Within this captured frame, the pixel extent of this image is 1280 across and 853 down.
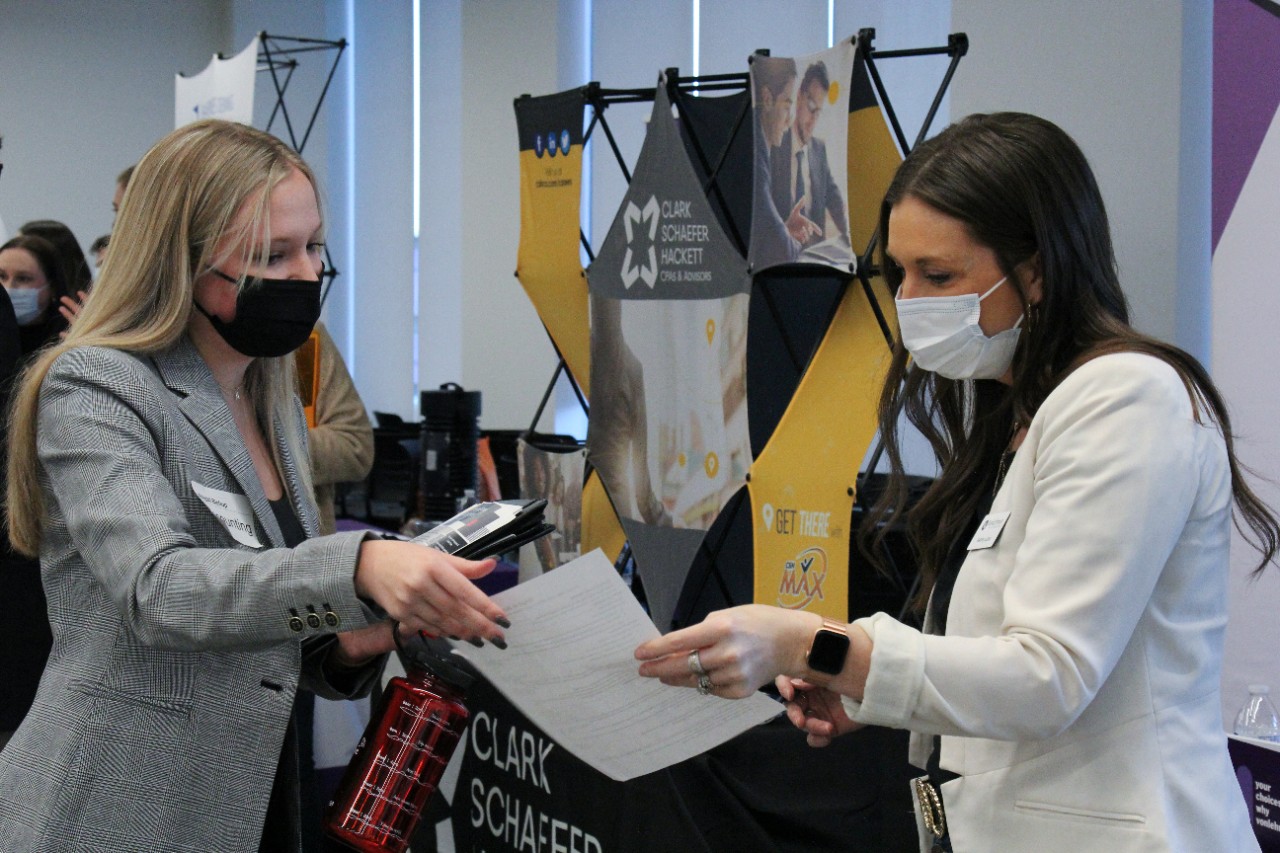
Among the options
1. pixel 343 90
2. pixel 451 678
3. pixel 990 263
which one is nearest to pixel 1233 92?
pixel 990 263

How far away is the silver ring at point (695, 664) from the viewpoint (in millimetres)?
1219

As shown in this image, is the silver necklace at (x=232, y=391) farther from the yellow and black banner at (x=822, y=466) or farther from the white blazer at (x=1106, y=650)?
the yellow and black banner at (x=822, y=466)

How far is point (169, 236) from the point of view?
1459 mm

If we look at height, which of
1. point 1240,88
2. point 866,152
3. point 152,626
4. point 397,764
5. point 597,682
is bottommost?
point 397,764

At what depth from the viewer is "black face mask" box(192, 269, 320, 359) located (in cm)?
150

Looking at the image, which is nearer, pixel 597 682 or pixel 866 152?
pixel 597 682

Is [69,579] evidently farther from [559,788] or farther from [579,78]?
[579,78]

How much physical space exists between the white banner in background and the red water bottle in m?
3.97

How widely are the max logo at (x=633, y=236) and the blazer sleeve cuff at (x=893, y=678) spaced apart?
7.10 ft

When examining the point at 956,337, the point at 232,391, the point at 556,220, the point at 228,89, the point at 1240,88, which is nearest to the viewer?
the point at 956,337

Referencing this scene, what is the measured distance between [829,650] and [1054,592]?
22 cm

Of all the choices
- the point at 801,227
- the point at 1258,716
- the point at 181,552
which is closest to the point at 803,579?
the point at 801,227

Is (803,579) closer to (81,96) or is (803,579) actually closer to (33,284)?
(33,284)

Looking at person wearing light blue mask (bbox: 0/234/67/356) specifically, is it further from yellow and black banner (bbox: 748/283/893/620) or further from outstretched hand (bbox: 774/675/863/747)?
outstretched hand (bbox: 774/675/863/747)
